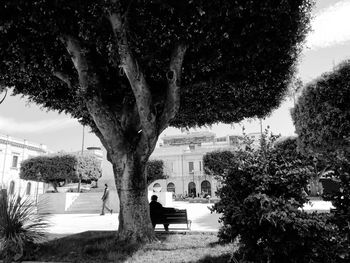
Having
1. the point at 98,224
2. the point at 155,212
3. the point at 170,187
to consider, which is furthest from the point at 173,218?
the point at 170,187

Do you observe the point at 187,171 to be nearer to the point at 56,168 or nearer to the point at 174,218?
the point at 56,168

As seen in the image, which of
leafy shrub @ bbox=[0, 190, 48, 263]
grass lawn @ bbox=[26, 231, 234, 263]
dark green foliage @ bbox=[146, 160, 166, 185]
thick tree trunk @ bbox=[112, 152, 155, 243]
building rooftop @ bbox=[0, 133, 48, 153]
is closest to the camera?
A: grass lawn @ bbox=[26, 231, 234, 263]

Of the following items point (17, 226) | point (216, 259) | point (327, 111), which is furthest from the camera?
point (327, 111)

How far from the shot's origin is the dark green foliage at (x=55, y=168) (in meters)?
24.8

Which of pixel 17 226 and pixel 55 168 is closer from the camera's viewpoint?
pixel 17 226

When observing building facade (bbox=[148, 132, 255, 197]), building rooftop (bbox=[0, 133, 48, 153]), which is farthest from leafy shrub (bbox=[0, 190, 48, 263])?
building facade (bbox=[148, 132, 255, 197])

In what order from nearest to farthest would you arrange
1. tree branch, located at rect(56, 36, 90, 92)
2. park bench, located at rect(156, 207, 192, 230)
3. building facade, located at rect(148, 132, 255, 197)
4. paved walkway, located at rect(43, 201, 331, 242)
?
tree branch, located at rect(56, 36, 90, 92)
park bench, located at rect(156, 207, 192, 230)
paved walkway, located at rect(43, 201, 331, 242)
building facade, located at rect(148, 132, 255, 197)

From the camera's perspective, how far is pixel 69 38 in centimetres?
702

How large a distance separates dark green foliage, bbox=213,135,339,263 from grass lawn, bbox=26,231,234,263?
48.0 inches

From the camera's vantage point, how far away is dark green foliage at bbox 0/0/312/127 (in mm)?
6246

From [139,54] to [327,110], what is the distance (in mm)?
6591

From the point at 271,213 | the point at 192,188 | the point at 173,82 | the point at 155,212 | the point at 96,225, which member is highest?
the point at 173,82

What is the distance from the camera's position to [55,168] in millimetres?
24781

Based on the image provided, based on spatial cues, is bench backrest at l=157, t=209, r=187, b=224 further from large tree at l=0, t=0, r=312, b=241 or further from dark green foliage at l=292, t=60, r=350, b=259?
dark green foliage at l=292, t=60, r=350, b=259
